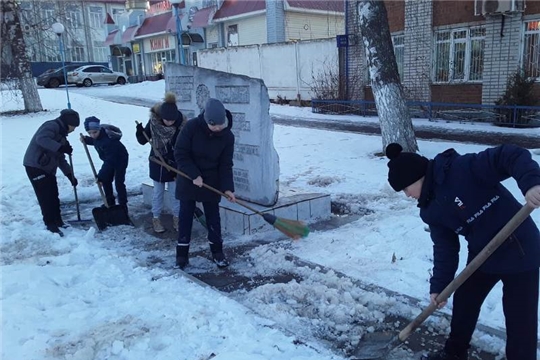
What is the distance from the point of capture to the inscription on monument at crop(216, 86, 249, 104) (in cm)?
550

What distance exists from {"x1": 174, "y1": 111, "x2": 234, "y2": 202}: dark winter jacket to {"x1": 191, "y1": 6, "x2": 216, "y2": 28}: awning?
78.6 ft

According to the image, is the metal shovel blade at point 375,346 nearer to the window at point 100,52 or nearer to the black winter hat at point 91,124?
the black winter hat at point 91,124

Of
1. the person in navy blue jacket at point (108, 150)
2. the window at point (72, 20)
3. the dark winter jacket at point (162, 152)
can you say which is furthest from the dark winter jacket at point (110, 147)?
the window at point (72, 20)

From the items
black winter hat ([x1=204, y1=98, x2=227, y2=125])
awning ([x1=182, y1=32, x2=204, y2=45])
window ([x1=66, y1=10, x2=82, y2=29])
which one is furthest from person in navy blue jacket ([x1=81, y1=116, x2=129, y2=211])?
awning ([x1=182, y1=32, x2=204, y2=45])

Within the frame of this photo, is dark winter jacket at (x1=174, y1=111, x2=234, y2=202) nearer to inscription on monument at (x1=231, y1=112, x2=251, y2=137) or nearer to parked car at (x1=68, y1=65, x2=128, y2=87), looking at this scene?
inscription on monument at (x1=231, y1=112, x2=251, y2=137)

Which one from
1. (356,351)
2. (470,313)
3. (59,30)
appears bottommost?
(356,351)

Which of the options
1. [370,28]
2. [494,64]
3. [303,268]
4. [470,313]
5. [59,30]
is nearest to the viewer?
[470,313]

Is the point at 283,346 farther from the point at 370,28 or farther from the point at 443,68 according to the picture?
the point at 443,68

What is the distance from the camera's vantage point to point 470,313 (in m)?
2.73

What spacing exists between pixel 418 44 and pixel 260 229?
11596mm

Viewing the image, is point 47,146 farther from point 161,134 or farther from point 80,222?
point 161,134

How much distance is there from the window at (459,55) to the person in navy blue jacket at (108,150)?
11.2m

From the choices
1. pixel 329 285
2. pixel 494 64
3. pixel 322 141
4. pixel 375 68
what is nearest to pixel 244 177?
pixel 329 285

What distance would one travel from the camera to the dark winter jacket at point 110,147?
597cm
